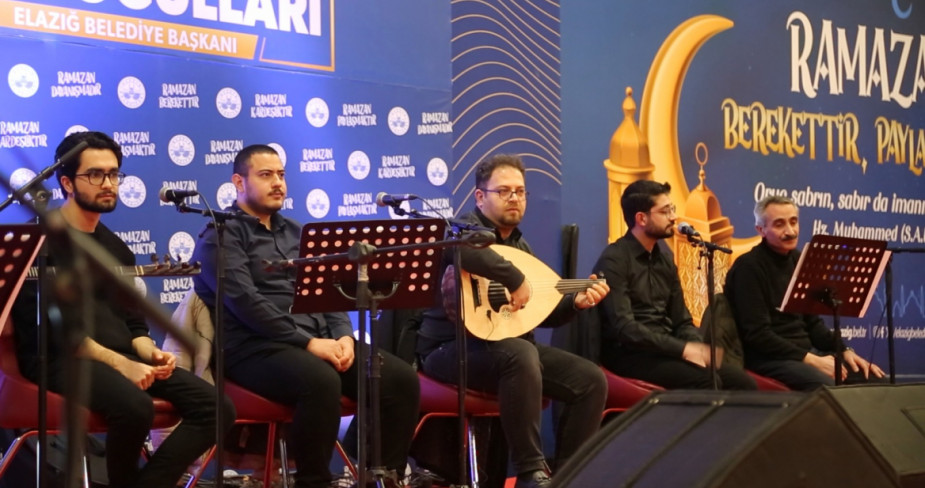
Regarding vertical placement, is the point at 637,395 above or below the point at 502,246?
below

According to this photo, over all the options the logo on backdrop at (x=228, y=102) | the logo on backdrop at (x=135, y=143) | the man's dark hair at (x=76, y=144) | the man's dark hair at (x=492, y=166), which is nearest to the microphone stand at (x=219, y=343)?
the man's dark hair at (x=76, y=144)

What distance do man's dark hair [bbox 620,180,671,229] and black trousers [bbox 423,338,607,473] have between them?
99 centimetres

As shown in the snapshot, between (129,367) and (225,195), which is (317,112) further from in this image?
(129,367)

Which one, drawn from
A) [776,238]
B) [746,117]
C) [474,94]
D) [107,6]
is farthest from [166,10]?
[746,117]

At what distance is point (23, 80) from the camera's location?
4602mm

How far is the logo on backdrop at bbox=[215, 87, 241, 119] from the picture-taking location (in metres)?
5.18

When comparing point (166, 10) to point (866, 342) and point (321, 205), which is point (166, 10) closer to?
point (321, 205)

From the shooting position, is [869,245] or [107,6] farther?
[869,245]

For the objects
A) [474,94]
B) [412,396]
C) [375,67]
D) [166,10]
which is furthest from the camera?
→ [474,94]

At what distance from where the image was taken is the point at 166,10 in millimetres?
5039

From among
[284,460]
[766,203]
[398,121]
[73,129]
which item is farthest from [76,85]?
[766,203]

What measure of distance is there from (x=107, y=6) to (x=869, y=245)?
3691 millimetres

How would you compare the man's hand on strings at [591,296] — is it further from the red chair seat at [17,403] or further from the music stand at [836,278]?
the red chair seat at [17,403]

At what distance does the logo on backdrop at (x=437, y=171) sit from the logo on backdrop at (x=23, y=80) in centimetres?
204
